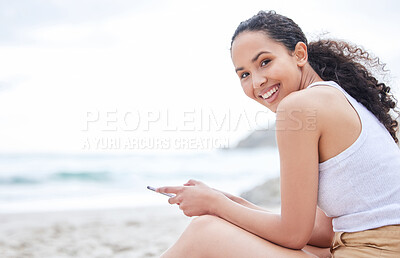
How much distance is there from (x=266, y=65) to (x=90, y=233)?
3.34 metres

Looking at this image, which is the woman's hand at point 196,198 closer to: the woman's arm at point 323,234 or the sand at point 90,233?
the woman's arm at point 323,234

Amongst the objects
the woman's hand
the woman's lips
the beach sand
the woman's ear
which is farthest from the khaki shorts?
the beach sand

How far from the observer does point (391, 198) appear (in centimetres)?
151

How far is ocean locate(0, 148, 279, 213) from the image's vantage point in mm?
8023

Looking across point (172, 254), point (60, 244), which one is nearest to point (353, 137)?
point (172, 254)

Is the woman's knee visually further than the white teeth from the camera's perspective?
No

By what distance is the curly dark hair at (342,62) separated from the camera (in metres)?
1.81

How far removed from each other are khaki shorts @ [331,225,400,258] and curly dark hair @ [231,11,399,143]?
0.48m

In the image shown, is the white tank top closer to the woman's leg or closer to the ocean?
the woman's leg

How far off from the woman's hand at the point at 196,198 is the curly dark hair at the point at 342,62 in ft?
2.26

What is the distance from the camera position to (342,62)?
195 cm

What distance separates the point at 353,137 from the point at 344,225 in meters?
0.32

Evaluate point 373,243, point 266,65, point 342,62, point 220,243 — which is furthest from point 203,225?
point 342,62

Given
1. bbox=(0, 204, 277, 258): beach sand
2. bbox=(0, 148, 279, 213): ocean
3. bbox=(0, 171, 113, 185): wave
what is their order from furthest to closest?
1. bbox=(0, 171, 113, 185): wave
2. bbox=(0, 148, 279, 213): ocean
3. bbox=(0, 204, 277, 258): beach sand
